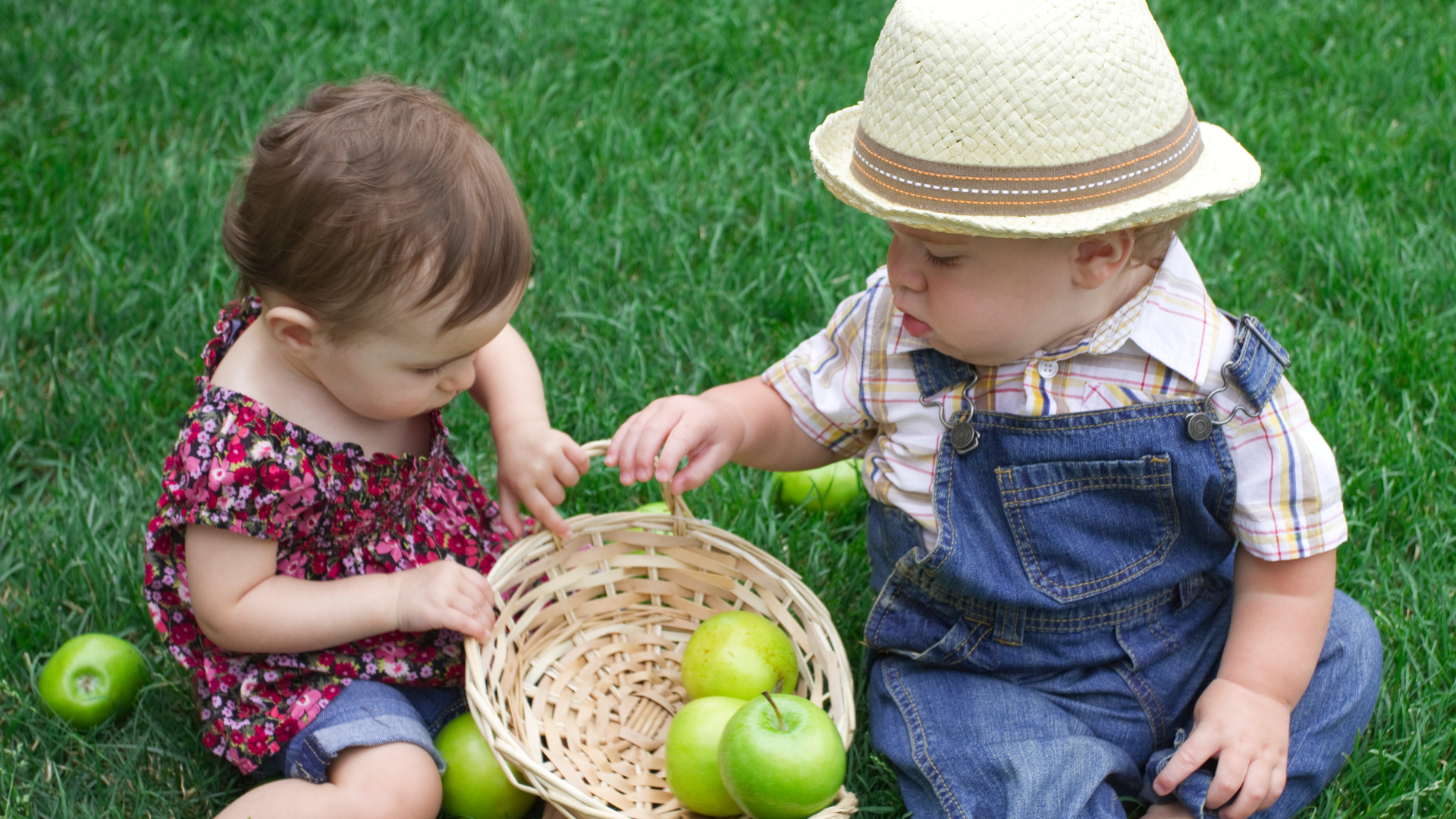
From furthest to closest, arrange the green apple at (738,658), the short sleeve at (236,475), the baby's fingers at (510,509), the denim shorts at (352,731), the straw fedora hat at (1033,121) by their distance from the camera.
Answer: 1. the baby's fingers at (510,509)
2. the green apple at (738,658)
3. the denim shorts at (352,731)
4. the short sleeve at (236,475)
5. the straw fedora hat at (1033,121)

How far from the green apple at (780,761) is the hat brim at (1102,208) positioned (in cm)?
75

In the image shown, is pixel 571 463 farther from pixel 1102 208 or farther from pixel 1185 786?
A: pixel 1185 786

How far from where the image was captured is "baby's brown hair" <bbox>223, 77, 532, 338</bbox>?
175 centimetres

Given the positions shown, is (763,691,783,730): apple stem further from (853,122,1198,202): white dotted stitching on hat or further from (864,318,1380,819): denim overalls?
(853,122,1198,202): white dotted stitching on hat

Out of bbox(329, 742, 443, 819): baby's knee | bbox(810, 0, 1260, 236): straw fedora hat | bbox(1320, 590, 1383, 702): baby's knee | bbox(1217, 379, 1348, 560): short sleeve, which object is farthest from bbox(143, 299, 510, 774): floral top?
bbox(1320, 590, 1383, 702): baby's knee

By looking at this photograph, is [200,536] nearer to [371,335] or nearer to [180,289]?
[371,335]

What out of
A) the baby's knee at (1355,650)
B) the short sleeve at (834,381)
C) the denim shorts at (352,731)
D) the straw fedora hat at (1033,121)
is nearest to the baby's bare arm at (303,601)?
the denim shorts at (352,731)

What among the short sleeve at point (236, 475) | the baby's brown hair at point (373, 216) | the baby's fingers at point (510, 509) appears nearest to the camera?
the baby's brown hair at point (373, 216)

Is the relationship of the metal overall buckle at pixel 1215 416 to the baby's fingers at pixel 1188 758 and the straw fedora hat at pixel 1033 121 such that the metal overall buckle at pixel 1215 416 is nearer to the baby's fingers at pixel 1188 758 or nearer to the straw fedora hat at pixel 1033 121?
the straw fedora hat at pixel 1033 121

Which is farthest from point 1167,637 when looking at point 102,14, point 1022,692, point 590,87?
point 102,14

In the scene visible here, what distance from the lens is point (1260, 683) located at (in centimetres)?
196

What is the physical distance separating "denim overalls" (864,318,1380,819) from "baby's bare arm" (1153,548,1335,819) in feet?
0.18

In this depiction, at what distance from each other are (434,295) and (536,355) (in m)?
1.17

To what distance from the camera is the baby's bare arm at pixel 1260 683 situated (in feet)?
6.25
